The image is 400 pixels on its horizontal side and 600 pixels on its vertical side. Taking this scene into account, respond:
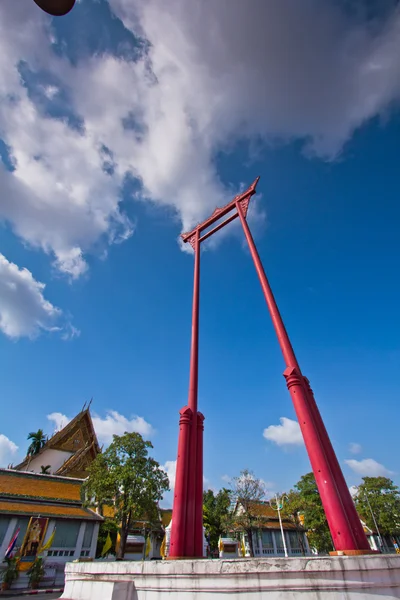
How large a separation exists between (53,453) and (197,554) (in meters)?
34.1

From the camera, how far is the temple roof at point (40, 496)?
19.8 meters

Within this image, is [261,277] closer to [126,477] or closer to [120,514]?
[126,477]

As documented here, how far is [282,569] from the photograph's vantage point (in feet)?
13.1

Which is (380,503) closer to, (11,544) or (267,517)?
(267,517)

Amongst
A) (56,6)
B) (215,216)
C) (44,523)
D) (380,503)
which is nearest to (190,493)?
(56,6)

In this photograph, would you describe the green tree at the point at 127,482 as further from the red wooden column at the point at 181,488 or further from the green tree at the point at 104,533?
the red wooden column at the point at 181,488

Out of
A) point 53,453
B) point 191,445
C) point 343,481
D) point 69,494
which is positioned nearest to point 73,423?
point 53,453

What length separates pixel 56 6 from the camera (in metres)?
3.51

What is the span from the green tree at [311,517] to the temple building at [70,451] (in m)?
22.1

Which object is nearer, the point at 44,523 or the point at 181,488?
the point at 181,488

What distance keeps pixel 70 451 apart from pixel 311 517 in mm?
27175

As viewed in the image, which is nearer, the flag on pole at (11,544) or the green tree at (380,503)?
the flag on pole at (11,544)

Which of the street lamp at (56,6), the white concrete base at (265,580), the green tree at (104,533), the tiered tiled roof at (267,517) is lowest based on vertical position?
the white concrete base at (265,580)

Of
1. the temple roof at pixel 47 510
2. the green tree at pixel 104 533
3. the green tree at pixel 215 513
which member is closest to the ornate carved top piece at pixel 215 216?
the temple roof at pixel 47 510
